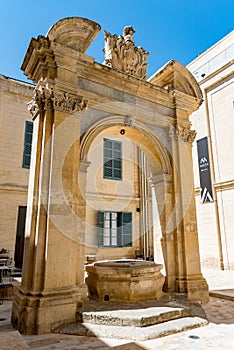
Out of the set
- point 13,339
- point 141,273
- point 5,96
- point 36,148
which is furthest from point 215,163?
point 13,339

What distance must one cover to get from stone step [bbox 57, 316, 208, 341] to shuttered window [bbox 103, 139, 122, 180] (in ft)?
28.2

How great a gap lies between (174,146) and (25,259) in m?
3.97

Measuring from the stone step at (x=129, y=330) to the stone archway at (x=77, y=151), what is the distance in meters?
0.27

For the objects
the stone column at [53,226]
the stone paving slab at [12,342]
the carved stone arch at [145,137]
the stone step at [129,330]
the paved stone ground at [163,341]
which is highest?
the carved stone arch at [145,137]

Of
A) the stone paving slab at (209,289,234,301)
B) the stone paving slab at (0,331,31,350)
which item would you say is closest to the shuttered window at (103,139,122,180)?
the stone paving slab at (209,289,234,301)

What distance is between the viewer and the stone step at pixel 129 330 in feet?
10.8

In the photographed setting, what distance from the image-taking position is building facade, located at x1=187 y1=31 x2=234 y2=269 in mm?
9898

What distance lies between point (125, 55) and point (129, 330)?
17.5 feet

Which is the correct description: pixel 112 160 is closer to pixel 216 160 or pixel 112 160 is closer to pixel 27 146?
pixel 27 146

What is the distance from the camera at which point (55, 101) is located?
14.6ft

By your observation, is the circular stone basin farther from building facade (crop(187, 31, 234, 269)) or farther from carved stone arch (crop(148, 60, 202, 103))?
building facade (crop(187, 31, 234, 269))

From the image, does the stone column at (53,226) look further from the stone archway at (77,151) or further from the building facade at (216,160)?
the building facade at (216,160)

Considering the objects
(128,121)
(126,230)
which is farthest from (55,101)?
(126,230)

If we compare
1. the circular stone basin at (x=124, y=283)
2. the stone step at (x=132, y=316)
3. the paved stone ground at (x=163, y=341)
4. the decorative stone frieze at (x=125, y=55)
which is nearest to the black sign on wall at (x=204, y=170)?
the decorative stone frieze at (x=125, y=55)
